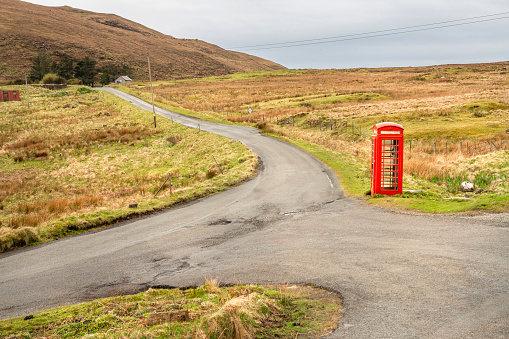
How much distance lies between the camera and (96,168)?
1250 inches

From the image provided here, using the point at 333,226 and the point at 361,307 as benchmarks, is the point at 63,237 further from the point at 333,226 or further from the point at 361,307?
the point at 361,307

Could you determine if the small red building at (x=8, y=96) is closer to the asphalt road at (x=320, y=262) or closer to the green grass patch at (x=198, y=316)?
the asphalt road at (x=320, y=262)

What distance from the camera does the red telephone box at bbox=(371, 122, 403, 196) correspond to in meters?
15.3

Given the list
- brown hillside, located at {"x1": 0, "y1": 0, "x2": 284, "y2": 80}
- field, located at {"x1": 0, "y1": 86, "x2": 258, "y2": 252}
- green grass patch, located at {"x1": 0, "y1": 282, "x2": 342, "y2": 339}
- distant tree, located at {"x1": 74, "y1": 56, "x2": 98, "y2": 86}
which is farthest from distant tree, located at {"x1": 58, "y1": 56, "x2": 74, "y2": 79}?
green grass patch, located at {"x1": 0, "y1": 282, "x2": 342, "y2": 339}

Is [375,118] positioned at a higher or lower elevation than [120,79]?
lower

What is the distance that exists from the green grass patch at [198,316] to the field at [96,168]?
6477 mm

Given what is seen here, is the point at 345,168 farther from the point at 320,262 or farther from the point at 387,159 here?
the point at 320,262

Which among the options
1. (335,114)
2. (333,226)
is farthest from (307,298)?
(335,114)

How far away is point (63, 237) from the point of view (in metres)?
13.3

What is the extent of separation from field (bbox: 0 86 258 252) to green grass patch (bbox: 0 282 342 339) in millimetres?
6477

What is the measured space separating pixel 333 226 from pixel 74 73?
114 metres

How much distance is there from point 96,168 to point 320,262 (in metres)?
26.7

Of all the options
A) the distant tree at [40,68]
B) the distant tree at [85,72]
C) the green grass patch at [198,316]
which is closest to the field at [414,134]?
the green grass patch at [198,316]

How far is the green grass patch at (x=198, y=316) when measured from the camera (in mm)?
5895
